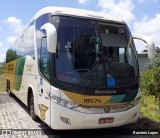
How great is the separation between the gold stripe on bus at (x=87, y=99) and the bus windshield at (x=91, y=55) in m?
0.26

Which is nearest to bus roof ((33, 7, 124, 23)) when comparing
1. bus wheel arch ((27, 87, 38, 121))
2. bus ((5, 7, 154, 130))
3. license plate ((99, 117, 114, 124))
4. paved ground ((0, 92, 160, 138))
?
bus ((5, 7, 154, 130))

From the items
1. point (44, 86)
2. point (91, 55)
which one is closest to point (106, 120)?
point (91, 55)

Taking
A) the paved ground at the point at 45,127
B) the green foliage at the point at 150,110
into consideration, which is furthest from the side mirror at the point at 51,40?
the green foliage at the point at 150,110

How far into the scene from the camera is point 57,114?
6625mm

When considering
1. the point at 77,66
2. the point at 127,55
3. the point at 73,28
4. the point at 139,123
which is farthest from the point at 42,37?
the point at 139,123

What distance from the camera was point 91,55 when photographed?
23.2 ft

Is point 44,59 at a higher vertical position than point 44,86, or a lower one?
higher

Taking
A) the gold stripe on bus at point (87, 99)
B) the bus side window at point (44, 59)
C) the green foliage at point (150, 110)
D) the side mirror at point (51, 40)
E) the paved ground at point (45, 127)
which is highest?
the side mirror at point (51, 40)

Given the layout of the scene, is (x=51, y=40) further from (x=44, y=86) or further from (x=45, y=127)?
(x=45, y=127)

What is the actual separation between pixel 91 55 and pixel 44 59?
4.21 ft

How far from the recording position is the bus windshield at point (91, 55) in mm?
6820

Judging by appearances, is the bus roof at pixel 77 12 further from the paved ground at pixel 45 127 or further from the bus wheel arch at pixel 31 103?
the paved ground at pixel 45 127

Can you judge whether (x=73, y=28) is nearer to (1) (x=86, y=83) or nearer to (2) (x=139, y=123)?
(1) (x=86, y=83)

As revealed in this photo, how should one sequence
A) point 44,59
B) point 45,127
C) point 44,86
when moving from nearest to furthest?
point 44,86, point 44,59, point 45,127
